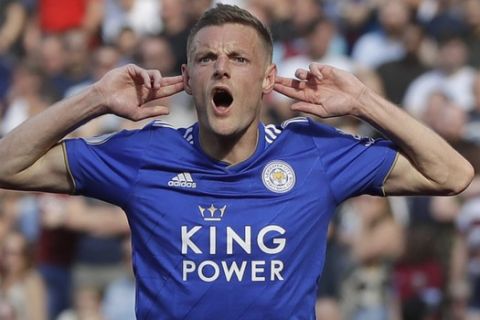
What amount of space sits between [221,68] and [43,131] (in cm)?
87

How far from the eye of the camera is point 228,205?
572cm

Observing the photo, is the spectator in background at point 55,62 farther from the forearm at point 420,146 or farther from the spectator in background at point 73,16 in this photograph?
the forearm at point 420,146

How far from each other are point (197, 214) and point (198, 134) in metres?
0.42

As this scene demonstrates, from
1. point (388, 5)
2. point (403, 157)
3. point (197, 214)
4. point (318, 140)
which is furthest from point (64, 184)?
point (388, 5)

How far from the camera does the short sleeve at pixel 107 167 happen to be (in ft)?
19.0

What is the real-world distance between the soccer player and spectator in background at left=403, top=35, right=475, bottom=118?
6.11 metres

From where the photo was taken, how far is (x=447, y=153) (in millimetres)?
5930

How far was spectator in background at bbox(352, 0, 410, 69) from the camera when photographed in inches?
503

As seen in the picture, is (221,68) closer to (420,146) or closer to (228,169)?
(228,169)

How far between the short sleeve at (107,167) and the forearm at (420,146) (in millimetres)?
1071

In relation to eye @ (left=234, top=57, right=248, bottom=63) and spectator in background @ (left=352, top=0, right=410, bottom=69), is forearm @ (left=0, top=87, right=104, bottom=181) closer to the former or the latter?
eye @ (left=234, top=57, right=248, bottom=63)

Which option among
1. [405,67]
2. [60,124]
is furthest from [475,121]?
[60,124]

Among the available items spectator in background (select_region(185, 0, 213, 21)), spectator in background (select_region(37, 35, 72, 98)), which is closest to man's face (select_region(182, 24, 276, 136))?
spectator in background (select_region(185, 0, 213, 21))

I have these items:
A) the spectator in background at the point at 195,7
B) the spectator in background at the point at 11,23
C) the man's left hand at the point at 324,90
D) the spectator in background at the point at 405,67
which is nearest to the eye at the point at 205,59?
the man's left hand at the point at 324,90
